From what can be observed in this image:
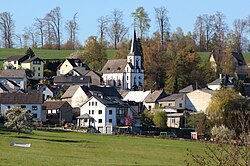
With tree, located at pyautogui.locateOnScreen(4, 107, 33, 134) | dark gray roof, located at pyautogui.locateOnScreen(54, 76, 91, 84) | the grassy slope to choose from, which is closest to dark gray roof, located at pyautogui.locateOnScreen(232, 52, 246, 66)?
dark gray roof, located at pyautogui.locateOnScreen(54, 76, 91, 84)

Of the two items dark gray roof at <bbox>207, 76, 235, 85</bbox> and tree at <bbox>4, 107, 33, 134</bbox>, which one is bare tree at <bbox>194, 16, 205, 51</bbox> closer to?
dark gray roof at <bbox>207, 76, 235, 85</bbox>

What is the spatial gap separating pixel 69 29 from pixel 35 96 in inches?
2661

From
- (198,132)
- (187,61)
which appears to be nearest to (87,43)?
(187,61)

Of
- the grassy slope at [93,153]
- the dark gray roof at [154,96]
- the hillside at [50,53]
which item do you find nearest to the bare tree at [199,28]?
the hillside at [50,53]

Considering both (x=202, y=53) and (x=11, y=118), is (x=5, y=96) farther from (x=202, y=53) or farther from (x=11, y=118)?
(x=202, y=53)

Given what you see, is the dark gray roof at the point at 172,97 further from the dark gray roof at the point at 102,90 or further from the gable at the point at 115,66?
the gable at the point at 115,66

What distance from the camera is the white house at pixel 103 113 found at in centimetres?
7534

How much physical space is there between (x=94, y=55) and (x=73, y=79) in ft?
55.0

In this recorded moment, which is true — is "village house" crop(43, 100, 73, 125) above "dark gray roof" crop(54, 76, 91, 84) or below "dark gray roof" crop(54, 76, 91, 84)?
below

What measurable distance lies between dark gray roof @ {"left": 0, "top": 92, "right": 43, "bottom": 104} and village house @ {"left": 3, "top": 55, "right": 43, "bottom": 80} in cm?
3159

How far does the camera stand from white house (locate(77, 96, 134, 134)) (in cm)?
7534

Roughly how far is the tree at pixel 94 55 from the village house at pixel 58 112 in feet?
128

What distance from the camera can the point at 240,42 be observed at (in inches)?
5384

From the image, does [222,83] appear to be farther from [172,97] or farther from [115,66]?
[115,66]
